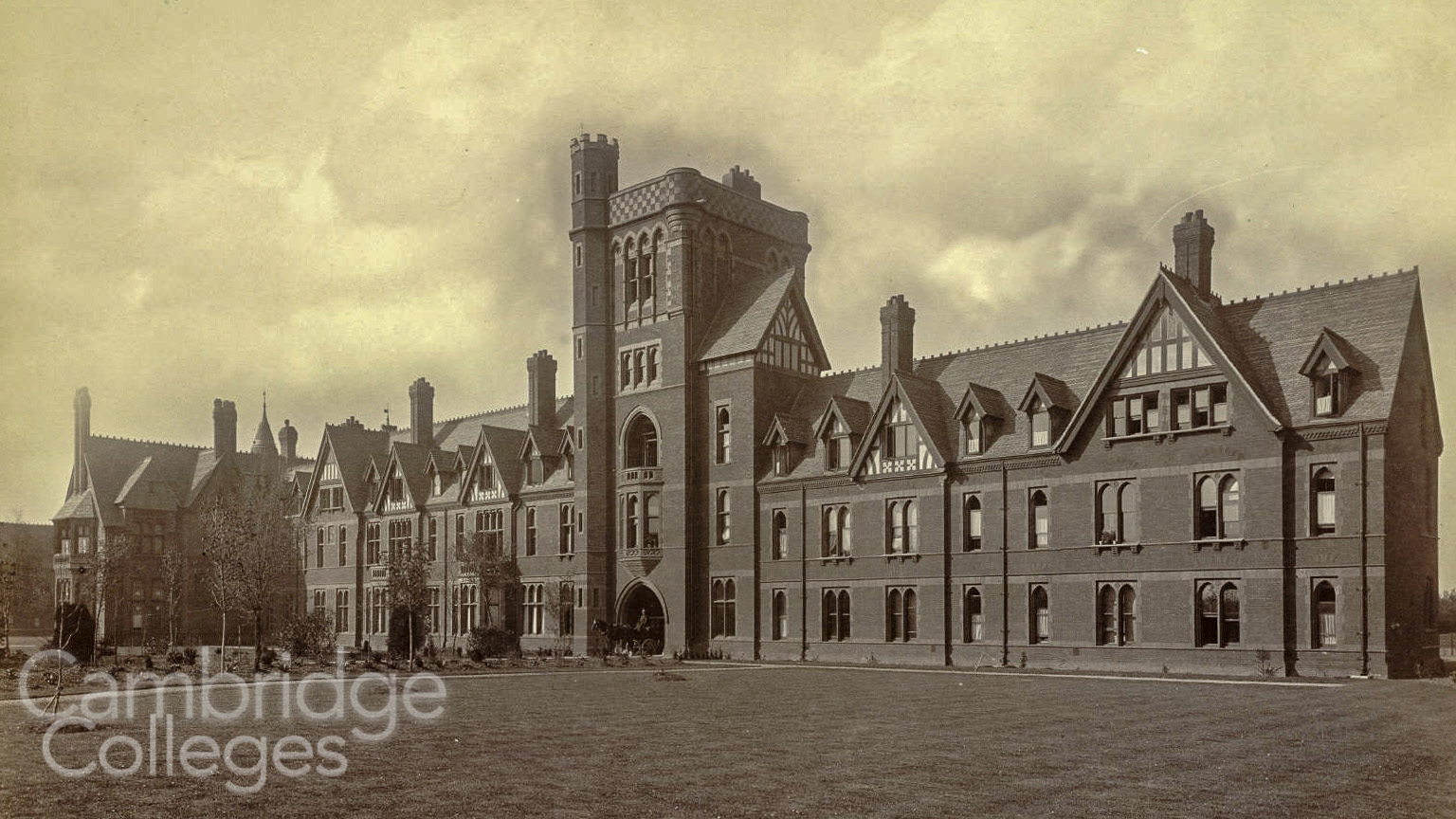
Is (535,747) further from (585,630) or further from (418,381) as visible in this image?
(418,381)

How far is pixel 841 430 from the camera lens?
5047 centimetres

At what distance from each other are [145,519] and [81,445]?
6.21 meters

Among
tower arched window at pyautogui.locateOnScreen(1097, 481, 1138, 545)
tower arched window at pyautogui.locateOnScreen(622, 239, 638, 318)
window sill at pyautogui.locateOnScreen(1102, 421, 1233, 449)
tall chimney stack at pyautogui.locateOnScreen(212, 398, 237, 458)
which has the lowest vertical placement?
tower arched window at pyautogui.locateOnScreen(1097, 481, 1138, 545)

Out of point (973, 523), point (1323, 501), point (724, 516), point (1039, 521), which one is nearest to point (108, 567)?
point (724, 516)

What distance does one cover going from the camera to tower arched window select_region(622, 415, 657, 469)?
5731cm

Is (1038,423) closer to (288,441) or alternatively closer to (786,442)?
(786,442)

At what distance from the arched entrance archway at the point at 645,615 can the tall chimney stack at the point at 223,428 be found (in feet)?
131

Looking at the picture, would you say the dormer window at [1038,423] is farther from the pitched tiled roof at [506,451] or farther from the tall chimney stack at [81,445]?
the tall chimney stack at [81,445]

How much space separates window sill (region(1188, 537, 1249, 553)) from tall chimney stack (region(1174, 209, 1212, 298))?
8447 mm

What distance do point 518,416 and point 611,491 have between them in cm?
1445

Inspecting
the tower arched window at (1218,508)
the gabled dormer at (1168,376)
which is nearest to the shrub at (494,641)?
the gabled dormer at (1168,376)

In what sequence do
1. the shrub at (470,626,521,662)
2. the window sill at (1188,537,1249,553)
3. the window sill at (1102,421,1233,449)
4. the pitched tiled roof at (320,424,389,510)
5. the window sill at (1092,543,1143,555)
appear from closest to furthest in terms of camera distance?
the window sill at (1188,537,1249,553) < the window sill at (1102,421,1233,449) < the window sill at (1092,543,1143,555) < the shrub at (470,626,521,662) < the pitched tiled roof at (320,424,389,510)

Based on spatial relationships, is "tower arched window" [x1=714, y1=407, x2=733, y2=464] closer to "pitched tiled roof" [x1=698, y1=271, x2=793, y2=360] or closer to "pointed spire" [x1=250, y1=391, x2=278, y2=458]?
"pitched tiled roof" [x1=698, y1=271, x2=793, y2=360]

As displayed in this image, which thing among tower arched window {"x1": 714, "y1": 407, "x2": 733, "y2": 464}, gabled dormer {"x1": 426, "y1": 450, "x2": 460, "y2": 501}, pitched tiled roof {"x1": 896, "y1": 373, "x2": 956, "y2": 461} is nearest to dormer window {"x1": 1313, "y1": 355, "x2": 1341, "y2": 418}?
pitched tiled roof {"x1": 896, "y1": 373, "x2": 956, "y2": 461}
